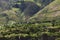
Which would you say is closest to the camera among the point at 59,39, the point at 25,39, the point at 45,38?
the point at 59,39

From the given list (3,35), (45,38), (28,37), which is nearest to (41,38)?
(45,38)

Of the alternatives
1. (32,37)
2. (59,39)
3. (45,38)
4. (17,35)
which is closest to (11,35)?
(17,35)

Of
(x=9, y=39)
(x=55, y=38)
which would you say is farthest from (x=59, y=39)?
(x=9, y=39)

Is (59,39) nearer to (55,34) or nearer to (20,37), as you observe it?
(55,34)

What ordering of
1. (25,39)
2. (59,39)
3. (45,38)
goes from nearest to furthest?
(59,39), (45,38), (25,39)

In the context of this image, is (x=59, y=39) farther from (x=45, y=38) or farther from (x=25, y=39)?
(x=25, y=39)

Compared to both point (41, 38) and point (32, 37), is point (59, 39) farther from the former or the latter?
point (32, 37)

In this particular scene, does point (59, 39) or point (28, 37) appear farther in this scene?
point (28, 37)

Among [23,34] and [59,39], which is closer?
[59,39]
